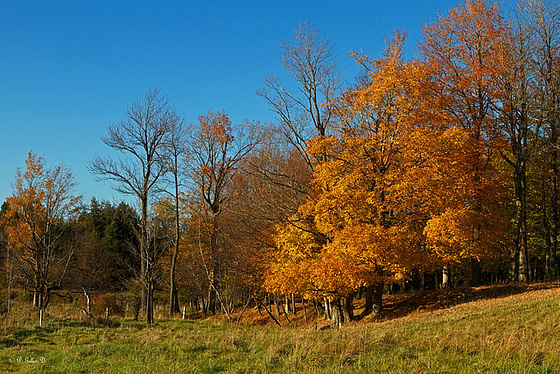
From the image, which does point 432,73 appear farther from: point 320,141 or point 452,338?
point 452,338

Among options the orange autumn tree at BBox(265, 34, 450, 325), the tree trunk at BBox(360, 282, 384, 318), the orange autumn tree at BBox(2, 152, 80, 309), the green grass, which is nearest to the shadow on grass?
the tree trunk at BBox(360, 282, 384, 318)

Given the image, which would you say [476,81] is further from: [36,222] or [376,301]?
[36,222]

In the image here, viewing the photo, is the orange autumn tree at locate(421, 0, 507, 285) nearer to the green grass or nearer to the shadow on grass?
the shadow on grass

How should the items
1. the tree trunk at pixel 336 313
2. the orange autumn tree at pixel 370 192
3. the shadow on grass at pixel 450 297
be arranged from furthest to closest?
the tree trunk at pixel 336 313 < the shadow on grass at pixel 450 297 < the orange autumn tree at pixel 370 192

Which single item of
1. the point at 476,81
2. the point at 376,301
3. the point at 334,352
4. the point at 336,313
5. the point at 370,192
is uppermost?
the point at 476,81

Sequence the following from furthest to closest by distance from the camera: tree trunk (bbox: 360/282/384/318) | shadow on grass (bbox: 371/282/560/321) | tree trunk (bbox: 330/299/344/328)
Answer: tree trunk (bbox: 330/299/344/328), tree trunk (bbox: 360/282/384/318), shadow on grass (bbox: 371/282/560/321)

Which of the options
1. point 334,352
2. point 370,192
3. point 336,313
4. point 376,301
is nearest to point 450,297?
point 376,301

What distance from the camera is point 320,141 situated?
18.2 m

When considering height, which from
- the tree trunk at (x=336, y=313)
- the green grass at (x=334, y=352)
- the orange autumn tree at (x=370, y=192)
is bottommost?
the tree trunk at (x=336, y=313)

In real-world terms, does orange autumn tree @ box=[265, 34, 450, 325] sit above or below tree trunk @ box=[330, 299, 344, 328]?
above

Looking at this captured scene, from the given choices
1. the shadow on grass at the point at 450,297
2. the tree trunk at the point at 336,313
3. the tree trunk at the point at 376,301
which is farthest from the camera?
the tree trunk at the point at 336,313

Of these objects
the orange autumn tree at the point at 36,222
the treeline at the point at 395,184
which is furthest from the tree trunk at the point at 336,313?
the orange autumn tree at the point at 36,222

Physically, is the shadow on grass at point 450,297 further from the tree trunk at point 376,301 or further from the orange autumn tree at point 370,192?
the orange autumn tree at point 370,192

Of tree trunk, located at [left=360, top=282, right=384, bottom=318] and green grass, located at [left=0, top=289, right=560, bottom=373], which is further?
tree trunk, located at [left=360, top=282, right=384, bottom=318]
